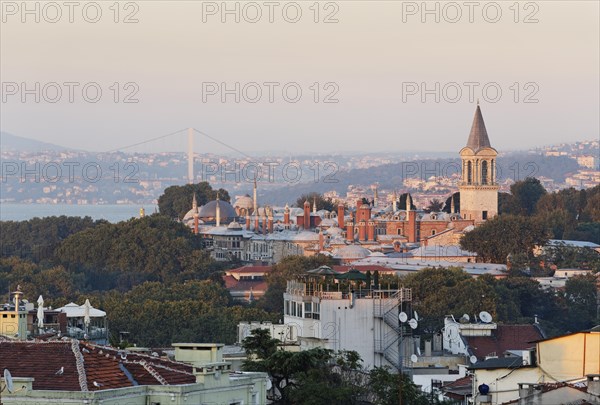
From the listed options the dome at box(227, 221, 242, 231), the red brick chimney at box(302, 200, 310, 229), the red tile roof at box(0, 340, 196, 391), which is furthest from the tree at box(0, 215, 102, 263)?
the red tile roof at box(0, 340, 196, 391)

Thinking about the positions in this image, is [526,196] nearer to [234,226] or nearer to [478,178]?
[478,178]

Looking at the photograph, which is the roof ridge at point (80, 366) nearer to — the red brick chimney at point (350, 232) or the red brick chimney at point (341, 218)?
the red brick chimney at point (350, 232)

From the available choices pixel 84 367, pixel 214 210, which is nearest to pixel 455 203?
pixel 214 210

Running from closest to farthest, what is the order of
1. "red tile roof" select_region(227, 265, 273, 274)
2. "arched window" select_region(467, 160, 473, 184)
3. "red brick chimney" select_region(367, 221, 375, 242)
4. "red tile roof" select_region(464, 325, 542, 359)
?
"red tile roof" select_region(464, 325, 542, 359)
"red tile roof" select_region(227, 265, 273, 274)
"red brick chimney" select_region(367, 221, 375, 242)
"arched window" select_region(467, 160, 473, 184)

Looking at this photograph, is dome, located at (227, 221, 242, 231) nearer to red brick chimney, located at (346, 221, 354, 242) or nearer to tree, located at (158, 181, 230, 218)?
tree, located at (158, 181, 230, 218)

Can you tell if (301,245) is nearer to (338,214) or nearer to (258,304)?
(338,214)

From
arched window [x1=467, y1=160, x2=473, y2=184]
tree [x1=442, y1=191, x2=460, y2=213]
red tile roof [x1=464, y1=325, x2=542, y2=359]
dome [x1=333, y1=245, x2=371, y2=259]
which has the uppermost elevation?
arched window [x1=467, y1=160, x2=473, y2=184]
